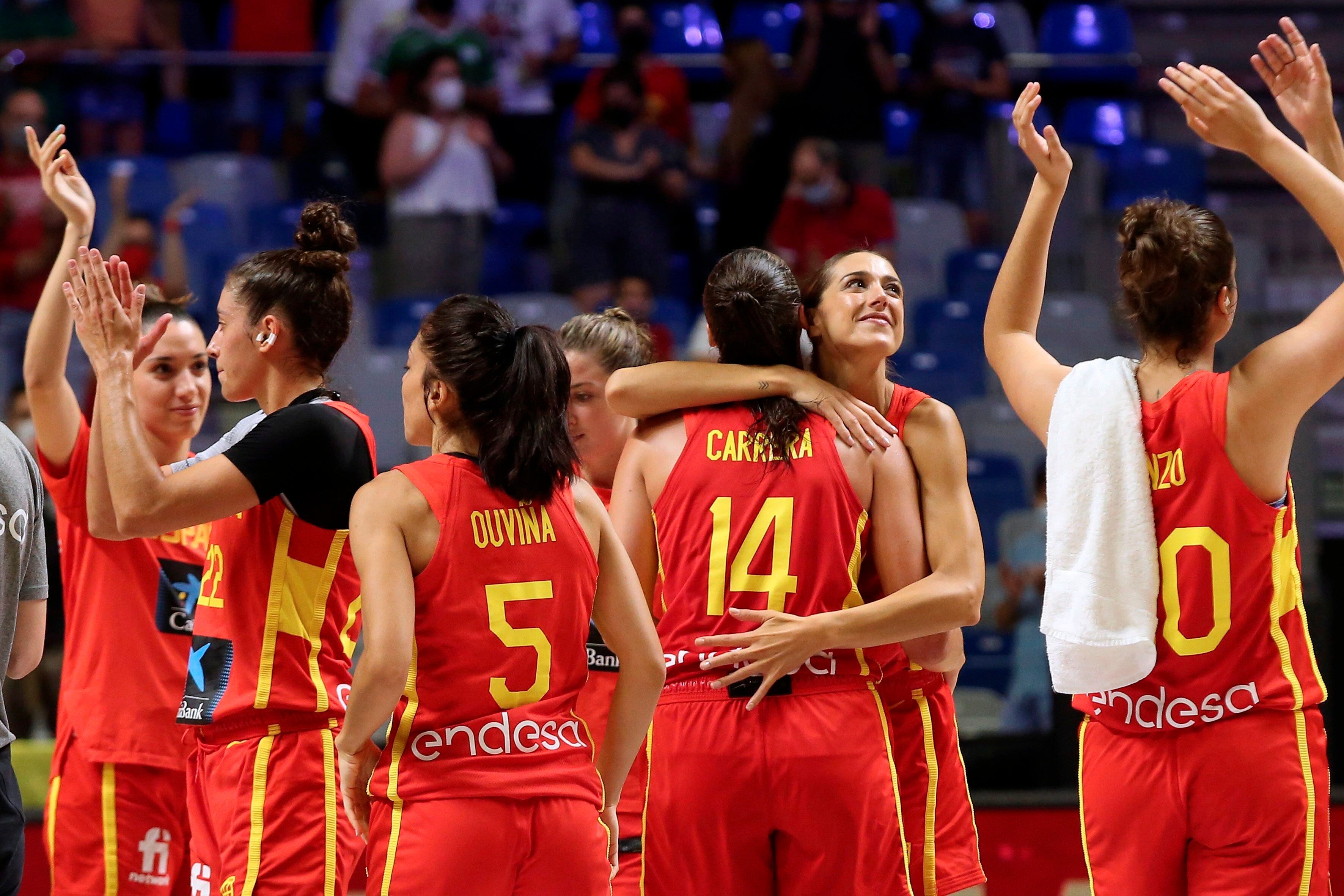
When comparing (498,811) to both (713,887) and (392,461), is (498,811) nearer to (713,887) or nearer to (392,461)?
(713,887)

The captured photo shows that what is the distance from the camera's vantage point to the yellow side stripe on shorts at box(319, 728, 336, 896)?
325 centimetres

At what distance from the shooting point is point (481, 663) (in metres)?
2.95

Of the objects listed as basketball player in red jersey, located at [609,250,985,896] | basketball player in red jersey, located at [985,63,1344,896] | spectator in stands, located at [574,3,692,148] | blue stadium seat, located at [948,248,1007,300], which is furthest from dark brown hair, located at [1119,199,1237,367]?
spectator in stands, located at [574,3,692,148]

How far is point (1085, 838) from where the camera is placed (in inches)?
132

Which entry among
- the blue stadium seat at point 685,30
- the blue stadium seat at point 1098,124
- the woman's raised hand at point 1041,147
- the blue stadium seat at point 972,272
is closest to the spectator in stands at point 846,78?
the blue stadium seat at point 972,272

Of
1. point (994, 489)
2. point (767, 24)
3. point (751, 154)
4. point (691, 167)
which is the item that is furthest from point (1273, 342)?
point (767, 24)

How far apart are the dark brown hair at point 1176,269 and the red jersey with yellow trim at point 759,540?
74 cm

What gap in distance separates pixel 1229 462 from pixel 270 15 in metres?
9.39

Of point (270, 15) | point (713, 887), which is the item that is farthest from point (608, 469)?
point (270, 15)

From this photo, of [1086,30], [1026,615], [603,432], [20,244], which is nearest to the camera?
[603,432]

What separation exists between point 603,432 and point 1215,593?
1.74 m

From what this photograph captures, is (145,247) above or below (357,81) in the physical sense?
below

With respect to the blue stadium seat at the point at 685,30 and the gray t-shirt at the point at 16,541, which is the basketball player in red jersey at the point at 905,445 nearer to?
the gray t-shirt at the point at 16,541

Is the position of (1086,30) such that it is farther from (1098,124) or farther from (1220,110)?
(1220,110)
